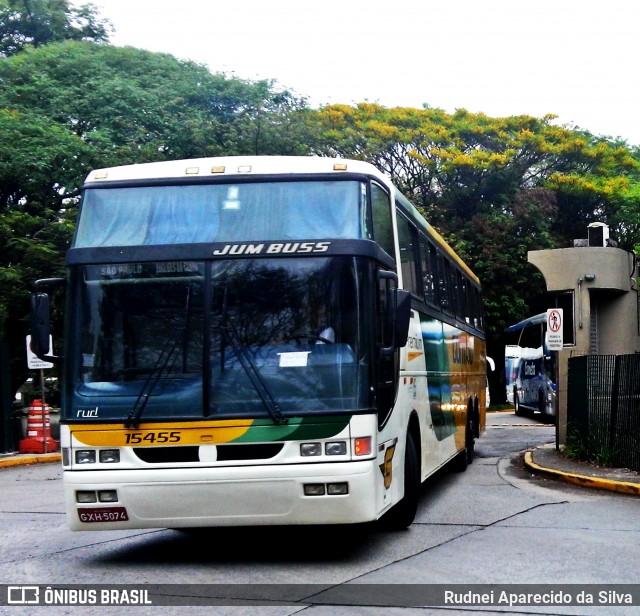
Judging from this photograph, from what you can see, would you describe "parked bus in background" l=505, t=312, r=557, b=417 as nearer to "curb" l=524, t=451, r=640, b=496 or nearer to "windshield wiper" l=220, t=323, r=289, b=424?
"curb" l=524, t=451, r=640, b=496

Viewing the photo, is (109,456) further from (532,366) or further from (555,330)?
(532,366)

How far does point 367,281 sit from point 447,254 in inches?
273

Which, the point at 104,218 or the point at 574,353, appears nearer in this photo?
the point at 104,218

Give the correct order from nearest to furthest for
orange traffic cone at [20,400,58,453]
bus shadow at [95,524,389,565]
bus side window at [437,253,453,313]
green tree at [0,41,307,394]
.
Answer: bus shadow at [95,524,389,565], bus side window at [437,253,453,313], orange traffic cone at [20,400,58,453], green tree at [0,41,307,394]

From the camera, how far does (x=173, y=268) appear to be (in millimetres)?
8359

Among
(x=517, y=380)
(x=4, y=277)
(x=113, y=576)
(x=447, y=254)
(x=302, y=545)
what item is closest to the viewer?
(x=113, y=576)

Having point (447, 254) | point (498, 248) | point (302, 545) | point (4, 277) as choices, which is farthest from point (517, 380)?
point (302, 545)

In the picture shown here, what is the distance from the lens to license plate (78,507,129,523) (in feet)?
26.6

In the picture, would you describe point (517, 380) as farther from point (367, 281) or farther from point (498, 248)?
point (367, 281)

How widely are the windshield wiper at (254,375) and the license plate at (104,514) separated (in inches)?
56.5

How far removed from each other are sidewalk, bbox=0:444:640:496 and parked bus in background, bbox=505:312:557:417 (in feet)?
36.6

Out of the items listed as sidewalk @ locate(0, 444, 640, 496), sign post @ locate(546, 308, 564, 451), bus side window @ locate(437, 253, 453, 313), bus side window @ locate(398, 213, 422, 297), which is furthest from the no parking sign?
bus side window @ locate(398, 213, 422, 297)

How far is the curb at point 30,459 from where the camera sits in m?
20.2

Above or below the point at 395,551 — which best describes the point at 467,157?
above
